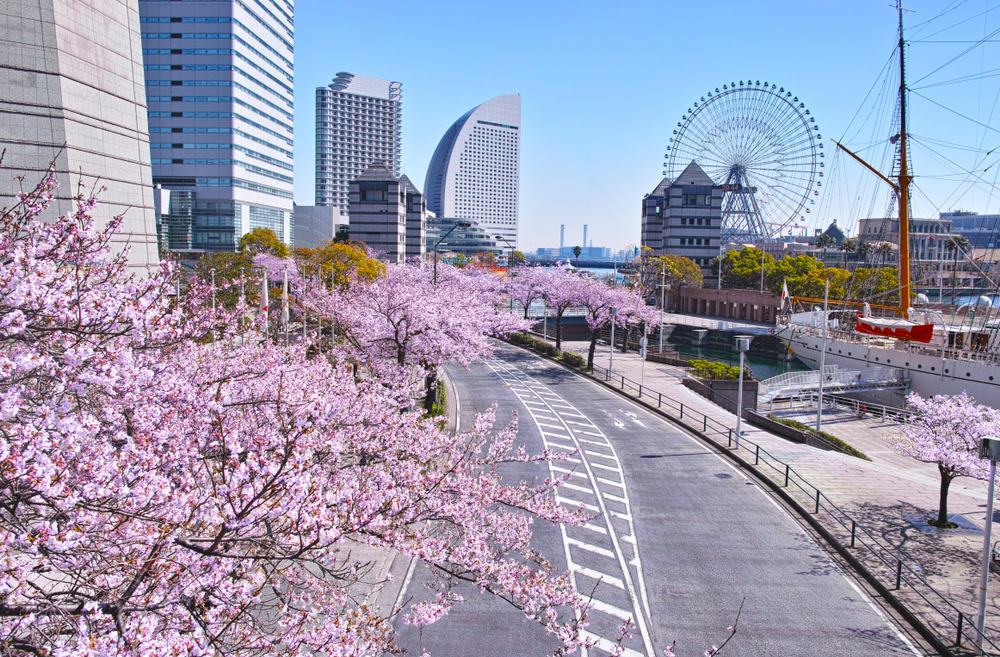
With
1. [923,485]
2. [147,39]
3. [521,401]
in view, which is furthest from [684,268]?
[147,39]

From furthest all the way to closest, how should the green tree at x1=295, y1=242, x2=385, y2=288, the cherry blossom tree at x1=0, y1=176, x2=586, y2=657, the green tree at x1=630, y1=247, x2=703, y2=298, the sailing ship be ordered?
the green tree at x1=630, y1=247, x2=703, y2=298 < the green tree at x1=295, y1=242, x2=385, y2=288 < the sailing ship < the cherry blossom tree at x1=0, y1=176, x2=586, y2=657

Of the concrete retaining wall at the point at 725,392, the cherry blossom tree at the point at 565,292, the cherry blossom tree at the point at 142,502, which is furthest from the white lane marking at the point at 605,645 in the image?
the cherry blossom tree at the point at 565,292

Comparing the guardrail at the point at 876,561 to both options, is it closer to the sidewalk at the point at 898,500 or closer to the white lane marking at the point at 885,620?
the sidewalk at the point at 898,500

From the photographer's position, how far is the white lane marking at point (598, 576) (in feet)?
43.2

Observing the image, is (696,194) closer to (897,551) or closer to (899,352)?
(899,352)

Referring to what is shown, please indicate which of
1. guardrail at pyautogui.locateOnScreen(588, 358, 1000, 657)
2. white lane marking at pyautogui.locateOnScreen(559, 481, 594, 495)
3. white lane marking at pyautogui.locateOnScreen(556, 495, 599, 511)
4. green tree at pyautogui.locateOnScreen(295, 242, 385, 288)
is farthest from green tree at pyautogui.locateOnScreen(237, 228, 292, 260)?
white lane marking at pyautogui.locateOnScreen(556, 495, 599, 511)

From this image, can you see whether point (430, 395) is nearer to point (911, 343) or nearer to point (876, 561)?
point (876, 561)

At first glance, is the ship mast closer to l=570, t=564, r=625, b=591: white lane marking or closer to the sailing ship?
the sailing ship

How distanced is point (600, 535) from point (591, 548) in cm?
79

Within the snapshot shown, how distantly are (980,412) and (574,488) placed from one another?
1175 centimetres

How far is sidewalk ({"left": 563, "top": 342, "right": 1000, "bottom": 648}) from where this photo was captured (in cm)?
1338

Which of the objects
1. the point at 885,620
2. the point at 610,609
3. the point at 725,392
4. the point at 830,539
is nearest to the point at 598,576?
the point at 610,609

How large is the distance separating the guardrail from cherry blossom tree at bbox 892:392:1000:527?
2.58 m

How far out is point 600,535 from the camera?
50.9 feet
